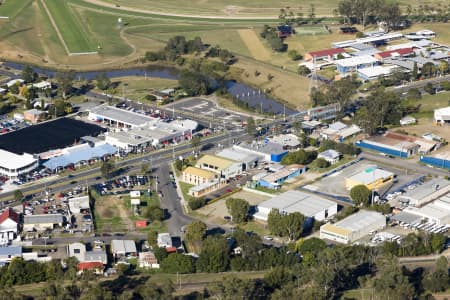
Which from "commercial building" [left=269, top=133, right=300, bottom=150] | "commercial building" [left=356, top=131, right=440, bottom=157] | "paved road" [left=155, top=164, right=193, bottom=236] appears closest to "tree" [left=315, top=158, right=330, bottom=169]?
"commercial building" [left=269, top=133, right=300, bottom=150]

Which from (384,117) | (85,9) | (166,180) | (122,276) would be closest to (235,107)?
(384,117)

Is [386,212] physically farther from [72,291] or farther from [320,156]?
[72,291]

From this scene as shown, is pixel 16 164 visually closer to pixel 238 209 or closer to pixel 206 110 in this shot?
pixel 238 209

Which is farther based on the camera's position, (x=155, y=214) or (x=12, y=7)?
(x=12, y=7)

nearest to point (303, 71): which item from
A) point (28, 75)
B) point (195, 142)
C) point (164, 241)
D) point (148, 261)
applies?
point (195, 142)

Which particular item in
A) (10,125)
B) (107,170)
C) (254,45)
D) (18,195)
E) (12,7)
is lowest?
(18,195)

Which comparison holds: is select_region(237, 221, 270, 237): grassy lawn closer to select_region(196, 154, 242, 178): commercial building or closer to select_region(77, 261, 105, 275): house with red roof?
select_region(196, 154, 242, 178): commercial building
